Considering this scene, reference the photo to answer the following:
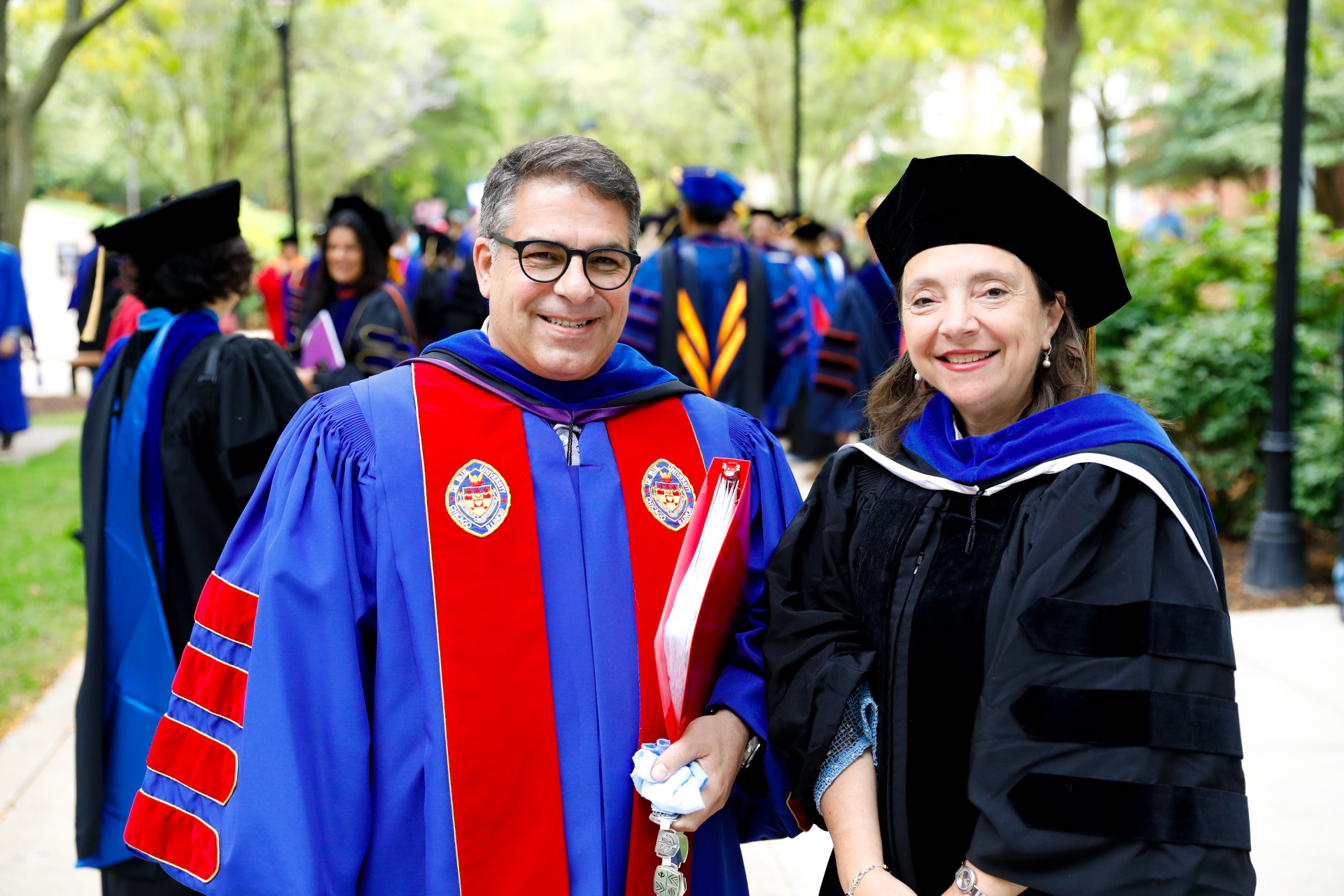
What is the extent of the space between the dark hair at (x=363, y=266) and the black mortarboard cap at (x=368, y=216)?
0.05 ft

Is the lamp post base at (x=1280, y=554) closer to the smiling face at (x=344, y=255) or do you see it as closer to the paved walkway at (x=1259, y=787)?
the paved walkway at (x=1259, y=787)

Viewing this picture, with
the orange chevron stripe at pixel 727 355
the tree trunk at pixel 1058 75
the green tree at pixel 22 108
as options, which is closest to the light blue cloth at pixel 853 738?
the orange chevron stripe at pixel 727 355

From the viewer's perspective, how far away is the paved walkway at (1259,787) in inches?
136

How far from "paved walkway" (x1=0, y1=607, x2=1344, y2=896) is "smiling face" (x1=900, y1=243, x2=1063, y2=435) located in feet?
7.26

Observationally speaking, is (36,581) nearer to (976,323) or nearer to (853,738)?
(853,738)

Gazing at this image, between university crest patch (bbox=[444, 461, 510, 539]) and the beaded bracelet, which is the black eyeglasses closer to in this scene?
university crest patch (bbox=[444, 461, 510, 539])

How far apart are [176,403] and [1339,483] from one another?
5.64 m

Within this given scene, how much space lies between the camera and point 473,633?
179 centimetres

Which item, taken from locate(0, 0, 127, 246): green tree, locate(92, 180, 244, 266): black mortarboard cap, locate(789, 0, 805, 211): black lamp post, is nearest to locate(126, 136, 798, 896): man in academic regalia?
locate(92, 180, 244, 266): black mortarboard cap

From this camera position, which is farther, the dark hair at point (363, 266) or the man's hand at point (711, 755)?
the dark hair at point (363, 266)

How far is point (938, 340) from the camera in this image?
70.6 inches

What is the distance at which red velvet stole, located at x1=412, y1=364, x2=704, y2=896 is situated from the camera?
1.77 metres

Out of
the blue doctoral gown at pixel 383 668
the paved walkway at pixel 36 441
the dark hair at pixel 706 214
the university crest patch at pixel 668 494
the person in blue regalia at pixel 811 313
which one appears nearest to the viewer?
the blue doctoral gown at pixel 383 668

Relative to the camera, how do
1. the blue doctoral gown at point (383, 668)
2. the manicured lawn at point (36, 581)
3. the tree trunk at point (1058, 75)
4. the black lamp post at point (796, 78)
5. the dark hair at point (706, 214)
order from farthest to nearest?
the black lamp post at point (796, 78)
the tree trunk at point (1058, 75)
the dark hair at point (706, 214)
the manicured lawn at point (36, 581)
the blue doctoral gown at point (383, 668)
